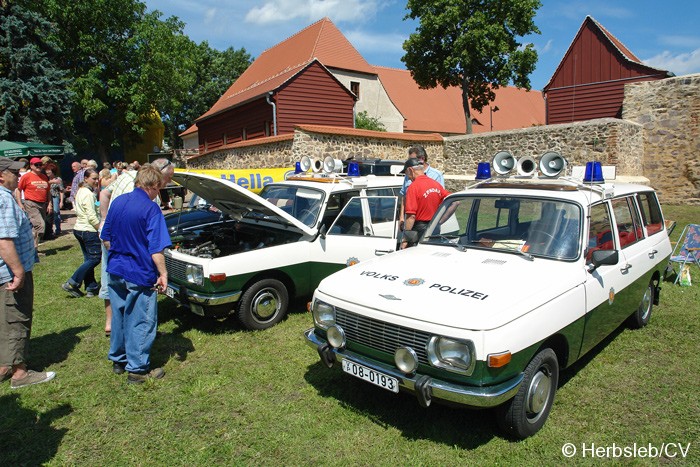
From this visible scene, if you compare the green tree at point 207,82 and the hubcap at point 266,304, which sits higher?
the green tree at point 207,82

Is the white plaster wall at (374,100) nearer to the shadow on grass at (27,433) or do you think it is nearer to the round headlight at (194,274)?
the round headlight at (194,274)

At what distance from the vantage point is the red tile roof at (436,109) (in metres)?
39.5

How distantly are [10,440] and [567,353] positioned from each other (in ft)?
14.1

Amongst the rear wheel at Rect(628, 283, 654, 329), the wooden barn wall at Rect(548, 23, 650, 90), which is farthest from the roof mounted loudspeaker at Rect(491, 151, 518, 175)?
the wooden barn wall at Rect(548, 23, 650, 90)

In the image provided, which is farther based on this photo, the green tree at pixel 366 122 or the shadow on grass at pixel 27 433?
the green tree at pixel 366 122

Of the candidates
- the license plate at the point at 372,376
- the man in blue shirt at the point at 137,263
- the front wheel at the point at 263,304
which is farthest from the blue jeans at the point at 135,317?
the license plate at the point at 372,376

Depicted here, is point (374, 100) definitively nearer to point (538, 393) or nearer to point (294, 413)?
point (294, 413)

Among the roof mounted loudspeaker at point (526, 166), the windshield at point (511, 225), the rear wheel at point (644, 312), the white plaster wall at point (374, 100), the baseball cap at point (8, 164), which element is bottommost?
the rear wheel at point (644, 312)

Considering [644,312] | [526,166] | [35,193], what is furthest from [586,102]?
[35,193]

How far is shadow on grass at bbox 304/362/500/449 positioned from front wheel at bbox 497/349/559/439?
213 millimetres

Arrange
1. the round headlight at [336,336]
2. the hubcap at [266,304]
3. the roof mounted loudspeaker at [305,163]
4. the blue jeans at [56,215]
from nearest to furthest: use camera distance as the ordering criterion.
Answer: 1. the round headlight at [336,336]
2. the hubcap at [266,304]
3. the roof mounted loudspeaker at [305,163]
4. the blue jeans at [56,215]

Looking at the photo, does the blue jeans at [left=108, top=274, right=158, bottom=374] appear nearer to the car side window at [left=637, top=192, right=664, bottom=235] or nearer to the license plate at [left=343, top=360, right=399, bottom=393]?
the license plate at [left=343, top=360, right=399, bottom=393]

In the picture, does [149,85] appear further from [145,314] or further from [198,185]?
[145,314]

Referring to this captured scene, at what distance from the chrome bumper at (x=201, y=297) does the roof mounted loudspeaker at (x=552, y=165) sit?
354 cm
